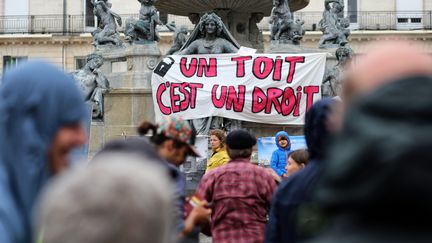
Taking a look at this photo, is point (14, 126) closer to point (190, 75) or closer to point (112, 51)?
point (190, 75)

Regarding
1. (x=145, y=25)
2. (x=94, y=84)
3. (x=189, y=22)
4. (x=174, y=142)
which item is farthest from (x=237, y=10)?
(x=189, y=22)

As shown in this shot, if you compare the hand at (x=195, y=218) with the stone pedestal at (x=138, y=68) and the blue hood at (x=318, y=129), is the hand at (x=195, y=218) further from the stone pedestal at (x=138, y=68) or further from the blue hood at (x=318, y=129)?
the stone pedestal at (x=138, y=68)

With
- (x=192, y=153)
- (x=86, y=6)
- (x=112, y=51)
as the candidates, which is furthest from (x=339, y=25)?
(x=86, y=6)

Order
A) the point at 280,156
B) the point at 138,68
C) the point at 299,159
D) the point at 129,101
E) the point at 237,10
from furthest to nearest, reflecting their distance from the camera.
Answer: the point at 237,10 < the point at 138,68 < the point at 129,101 < the point at 280,156 < the point at 299,159

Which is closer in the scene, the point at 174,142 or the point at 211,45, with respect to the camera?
the point at 174,142

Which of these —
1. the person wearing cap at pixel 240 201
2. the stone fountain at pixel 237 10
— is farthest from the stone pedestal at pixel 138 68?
the person wearing cap at pixel 240 201

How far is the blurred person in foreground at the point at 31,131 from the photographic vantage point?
262 cm

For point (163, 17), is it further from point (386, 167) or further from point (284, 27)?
point (386, 167)

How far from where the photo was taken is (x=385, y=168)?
5.28ft

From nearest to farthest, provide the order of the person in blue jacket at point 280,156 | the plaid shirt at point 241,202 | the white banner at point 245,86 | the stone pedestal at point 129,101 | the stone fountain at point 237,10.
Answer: the plaid shirt at point 241,202 < the person in blue jacket at point 280,156 < the white banner at point 245,86 < the stone pedestal at point 129,101 < the stone fountain at point 237,10

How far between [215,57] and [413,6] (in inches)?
1108

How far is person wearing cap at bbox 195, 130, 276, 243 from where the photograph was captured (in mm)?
5707

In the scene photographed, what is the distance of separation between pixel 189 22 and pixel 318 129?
4040cm

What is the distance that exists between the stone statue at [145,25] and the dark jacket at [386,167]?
18082 mm
